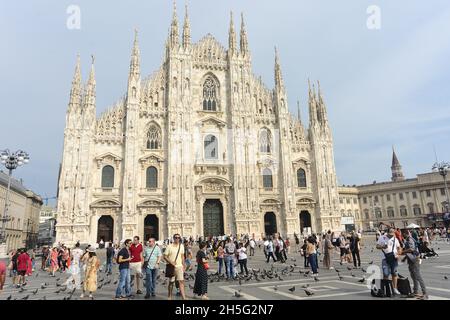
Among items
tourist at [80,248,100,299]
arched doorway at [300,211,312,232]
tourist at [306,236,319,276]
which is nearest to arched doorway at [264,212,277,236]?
arched doorway at [300,211,312,232]

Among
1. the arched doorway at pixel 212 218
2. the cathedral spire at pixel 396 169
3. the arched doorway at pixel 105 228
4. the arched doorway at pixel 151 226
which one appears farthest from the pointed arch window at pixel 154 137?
the cathedral spire at pixel 396 169

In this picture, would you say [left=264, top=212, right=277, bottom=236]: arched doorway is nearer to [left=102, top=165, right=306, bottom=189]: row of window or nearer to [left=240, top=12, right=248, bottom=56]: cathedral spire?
[left=102, top=165, right=306, bottom=189]: row of window

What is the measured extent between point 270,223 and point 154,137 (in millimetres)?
15446

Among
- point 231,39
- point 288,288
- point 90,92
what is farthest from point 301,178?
point 288,288

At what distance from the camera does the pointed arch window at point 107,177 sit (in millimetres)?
30422

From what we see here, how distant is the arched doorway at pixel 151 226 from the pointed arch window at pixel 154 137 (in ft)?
23.2

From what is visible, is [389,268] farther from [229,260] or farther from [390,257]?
[229,260]

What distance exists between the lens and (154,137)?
108 feet

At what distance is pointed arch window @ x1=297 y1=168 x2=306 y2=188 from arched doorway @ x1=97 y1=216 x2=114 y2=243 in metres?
20.4

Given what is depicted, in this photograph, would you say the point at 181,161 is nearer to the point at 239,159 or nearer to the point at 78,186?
the point at 239,159

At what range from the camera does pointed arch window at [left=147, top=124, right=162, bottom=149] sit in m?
32.7

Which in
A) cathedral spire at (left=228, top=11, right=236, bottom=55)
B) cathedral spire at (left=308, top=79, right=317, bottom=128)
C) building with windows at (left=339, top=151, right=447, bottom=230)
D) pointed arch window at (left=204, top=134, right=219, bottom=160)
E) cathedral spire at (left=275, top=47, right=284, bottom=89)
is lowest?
building with windows at (left=339, top=151, right=447, bottom=230)

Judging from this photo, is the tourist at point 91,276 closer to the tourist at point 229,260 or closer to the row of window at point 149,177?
the tourist at point 229,260
